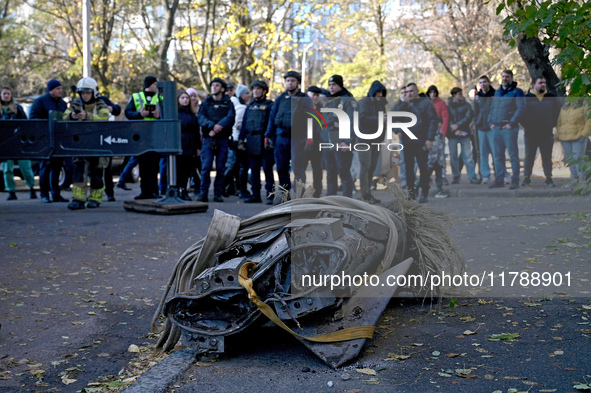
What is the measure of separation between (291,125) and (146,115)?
2555mm

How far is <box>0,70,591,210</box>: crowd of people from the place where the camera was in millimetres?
12617

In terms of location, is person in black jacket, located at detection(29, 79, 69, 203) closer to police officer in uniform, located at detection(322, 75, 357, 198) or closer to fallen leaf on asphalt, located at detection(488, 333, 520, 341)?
police officer in uniform, located at detection(322, 75, 357, 198)

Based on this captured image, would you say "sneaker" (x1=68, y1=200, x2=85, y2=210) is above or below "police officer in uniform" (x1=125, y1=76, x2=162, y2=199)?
below

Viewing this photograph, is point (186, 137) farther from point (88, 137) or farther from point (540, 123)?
point (540, 123)

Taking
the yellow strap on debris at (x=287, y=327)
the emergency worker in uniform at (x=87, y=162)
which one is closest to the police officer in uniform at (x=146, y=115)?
the emergency worker in uniform at (x=87, y=162)

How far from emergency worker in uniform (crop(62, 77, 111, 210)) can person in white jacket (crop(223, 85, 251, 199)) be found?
9.59 feet

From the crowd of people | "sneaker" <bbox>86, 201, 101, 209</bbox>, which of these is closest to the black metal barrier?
the crowd of people

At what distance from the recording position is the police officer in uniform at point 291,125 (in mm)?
12625

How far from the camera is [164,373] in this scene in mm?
3885

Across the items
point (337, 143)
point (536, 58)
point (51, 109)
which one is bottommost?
point (337, 143)

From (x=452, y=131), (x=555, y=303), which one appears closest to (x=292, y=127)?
(x=452, y=131)

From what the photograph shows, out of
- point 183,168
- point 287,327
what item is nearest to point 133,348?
point 287,327

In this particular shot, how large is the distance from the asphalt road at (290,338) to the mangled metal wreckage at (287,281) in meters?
0.20

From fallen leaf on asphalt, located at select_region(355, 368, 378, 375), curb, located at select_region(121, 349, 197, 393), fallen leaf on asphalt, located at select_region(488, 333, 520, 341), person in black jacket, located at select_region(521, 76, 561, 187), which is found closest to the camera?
curb, located at select_region(121, 349, 197, 393)
